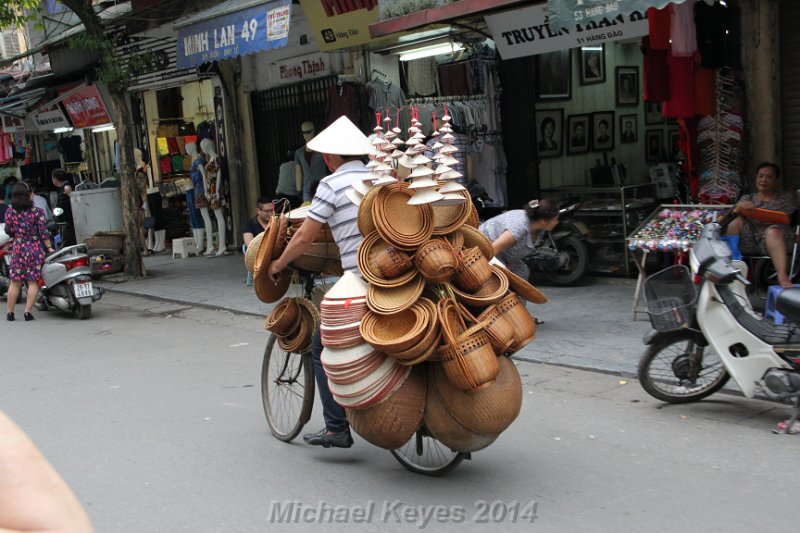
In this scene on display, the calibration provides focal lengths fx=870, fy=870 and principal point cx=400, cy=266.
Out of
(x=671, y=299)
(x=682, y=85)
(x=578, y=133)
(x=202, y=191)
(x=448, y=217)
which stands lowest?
(x=671, y=299)

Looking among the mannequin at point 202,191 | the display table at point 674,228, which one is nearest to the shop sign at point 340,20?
the mannequin at point 202,191

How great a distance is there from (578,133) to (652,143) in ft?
3.83

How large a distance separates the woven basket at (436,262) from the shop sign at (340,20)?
24.8 ft

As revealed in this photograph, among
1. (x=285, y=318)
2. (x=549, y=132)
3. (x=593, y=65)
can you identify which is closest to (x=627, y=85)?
(x=593, y=65)

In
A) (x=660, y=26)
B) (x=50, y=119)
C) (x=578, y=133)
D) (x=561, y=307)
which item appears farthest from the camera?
(x=50, y=119)

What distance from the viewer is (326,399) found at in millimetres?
5047

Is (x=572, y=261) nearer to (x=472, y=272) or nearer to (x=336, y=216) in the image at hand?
(x=336, y=216)

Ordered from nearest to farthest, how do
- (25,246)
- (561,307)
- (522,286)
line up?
1. (522,286)
2. (561,307)
3. (25,246)

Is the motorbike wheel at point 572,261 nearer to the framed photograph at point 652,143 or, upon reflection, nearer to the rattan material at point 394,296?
the framed photograph at point 652,143

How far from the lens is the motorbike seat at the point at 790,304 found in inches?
203

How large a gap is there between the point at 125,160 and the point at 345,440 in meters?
10.00

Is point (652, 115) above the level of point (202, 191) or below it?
above

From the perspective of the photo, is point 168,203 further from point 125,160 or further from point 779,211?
point 779,211

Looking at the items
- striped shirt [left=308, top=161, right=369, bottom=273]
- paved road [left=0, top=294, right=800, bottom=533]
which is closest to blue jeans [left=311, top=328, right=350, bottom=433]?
paved road [left=0, top=294, right=800, bottom=533]
